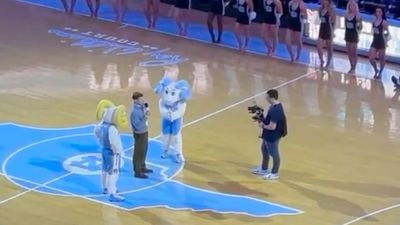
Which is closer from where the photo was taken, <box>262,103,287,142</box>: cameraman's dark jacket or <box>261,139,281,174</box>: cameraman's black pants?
<box>262,103,287,142</box>: cameraman's dark jacket

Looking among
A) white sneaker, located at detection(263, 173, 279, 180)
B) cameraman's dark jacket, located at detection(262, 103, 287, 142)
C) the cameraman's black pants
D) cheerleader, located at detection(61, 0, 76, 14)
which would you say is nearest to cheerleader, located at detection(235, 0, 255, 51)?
cheerleader, located at detection(61, 0, 76, 14)

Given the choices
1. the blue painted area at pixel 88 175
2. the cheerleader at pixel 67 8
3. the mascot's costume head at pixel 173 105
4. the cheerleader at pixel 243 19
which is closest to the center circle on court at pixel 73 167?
the blue painted area at pixel 88 175

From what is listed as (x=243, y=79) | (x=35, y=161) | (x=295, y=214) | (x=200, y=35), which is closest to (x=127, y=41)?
(x=200, y=35)

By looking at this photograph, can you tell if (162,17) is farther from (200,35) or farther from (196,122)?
(196,122)

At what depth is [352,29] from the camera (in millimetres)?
23016

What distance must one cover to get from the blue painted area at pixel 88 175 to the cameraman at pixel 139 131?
205 mm

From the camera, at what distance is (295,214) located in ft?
52.4

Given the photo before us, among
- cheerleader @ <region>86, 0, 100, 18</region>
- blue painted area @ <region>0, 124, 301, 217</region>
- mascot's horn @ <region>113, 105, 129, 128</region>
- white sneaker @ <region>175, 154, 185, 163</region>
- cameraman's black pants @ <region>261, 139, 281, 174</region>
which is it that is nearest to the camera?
mascot's horn @ <region>113, 105, 129, 128</region>

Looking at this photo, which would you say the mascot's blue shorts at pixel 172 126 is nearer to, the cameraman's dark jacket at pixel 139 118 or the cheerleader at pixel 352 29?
the cameraman's dark jacket at pixel 139 118

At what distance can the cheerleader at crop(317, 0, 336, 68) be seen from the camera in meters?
23.1

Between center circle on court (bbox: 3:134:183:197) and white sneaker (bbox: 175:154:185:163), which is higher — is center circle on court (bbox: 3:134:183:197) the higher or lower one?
the lower one

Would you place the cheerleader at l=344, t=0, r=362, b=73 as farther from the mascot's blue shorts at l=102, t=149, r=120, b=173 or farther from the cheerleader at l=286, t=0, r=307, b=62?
the mascot's blue shorts at l=102, t=149, r=120, b=173

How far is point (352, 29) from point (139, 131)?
768 centimetres

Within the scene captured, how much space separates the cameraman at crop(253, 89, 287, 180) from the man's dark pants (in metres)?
1.71
